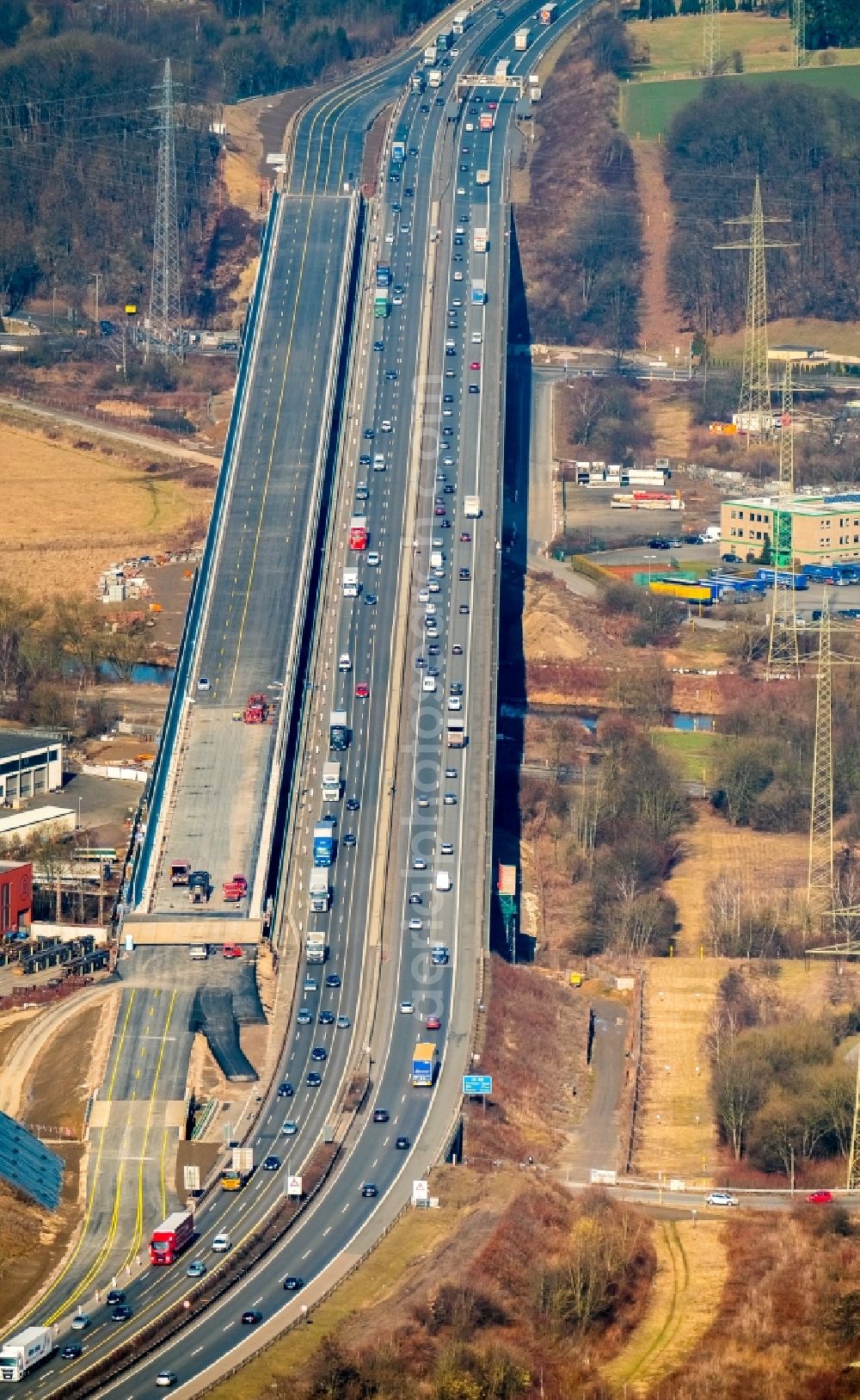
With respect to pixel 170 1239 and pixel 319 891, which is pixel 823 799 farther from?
pixel 170 1239

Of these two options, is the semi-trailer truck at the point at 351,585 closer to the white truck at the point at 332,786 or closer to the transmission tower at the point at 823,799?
the white truck at the point at 332,786

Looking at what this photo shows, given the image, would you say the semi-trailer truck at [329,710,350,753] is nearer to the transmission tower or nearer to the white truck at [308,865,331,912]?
the white truck at [308,865,331,912]

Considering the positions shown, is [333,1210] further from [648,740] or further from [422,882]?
[648,740]

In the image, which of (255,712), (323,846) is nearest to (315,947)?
(323,846)

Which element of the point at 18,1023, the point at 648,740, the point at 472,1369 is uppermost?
the point at 648,740

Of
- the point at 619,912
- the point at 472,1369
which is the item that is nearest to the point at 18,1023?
the point at 619,912

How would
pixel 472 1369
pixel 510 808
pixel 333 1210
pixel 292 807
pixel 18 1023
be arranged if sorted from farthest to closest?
pixel 510 808 → pixel 292 807 → pixel 18 1023 → pixel 333 1210 → pixel 472 1369

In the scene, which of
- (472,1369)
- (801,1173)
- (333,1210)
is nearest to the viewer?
(472,1369)

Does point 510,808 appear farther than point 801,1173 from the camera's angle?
Yes
